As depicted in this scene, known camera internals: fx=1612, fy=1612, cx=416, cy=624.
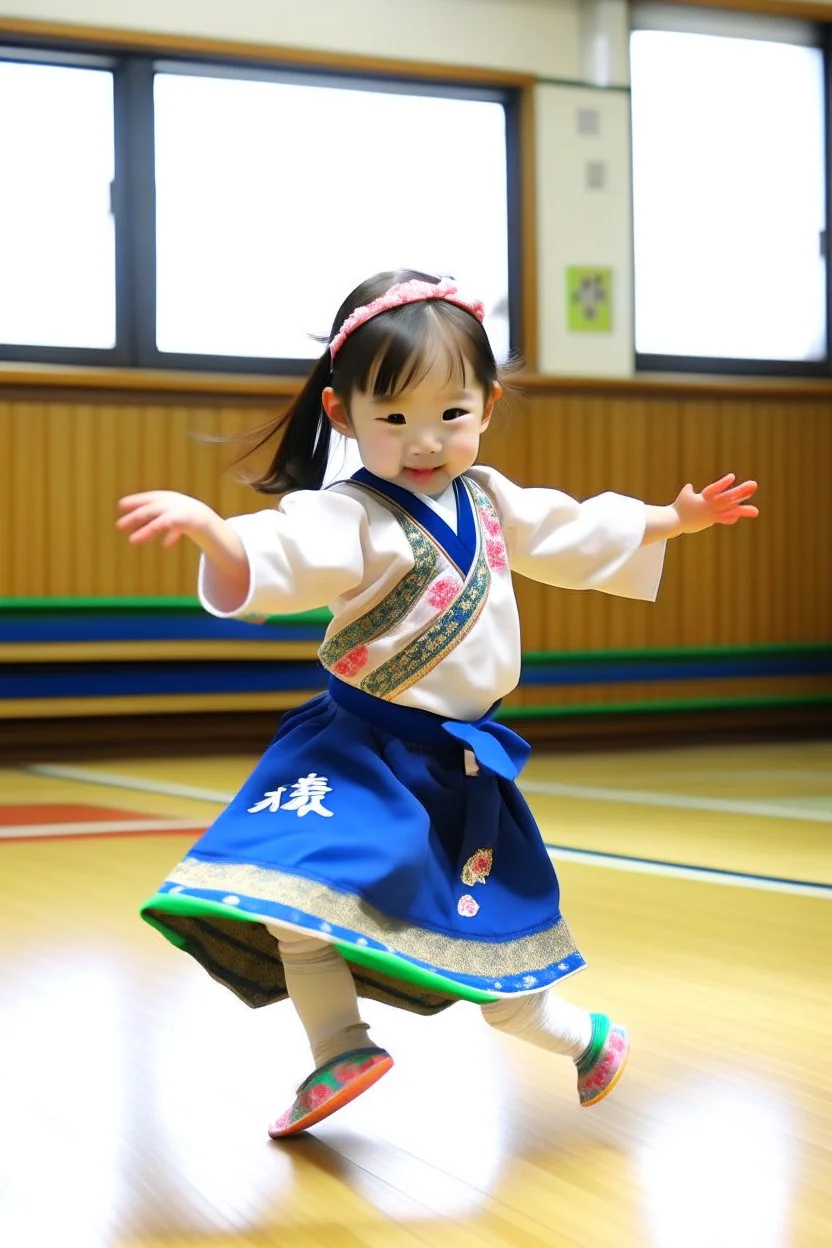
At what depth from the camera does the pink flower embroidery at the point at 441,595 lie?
140 cm

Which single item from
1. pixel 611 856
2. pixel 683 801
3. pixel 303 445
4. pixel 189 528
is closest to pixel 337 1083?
pixel 189 528

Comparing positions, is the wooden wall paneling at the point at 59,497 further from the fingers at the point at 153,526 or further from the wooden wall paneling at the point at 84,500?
the fingers at the point at 153,526

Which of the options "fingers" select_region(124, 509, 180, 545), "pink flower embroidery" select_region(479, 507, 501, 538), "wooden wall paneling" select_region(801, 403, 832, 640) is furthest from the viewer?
"wooden wall paneling" select_region(801, 403, 832, 640)

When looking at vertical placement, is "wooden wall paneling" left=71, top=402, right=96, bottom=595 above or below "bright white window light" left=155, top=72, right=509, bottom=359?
below

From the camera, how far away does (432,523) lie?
55.9 inches

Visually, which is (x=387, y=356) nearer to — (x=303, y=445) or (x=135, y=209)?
(x=303, y=445)

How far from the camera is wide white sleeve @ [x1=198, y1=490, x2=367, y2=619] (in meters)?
1.28

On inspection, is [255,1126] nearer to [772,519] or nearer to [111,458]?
[111,458]

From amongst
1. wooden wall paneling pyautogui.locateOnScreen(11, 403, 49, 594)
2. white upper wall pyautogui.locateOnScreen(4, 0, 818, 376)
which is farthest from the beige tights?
white upper wall pyautogui.locateOnScreen(4, 0, 818, 376)

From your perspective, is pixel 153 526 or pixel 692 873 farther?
pixel 692 873

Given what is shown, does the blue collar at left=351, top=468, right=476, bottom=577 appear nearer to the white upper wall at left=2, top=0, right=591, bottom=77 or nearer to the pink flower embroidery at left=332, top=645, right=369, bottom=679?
the pink flower embroidery at left=332, top=645, right=369, bottom=679

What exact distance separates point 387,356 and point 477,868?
447mm

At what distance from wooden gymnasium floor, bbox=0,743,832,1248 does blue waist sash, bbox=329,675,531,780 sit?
33 centimetres

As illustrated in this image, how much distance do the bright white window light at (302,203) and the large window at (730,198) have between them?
0.56m
